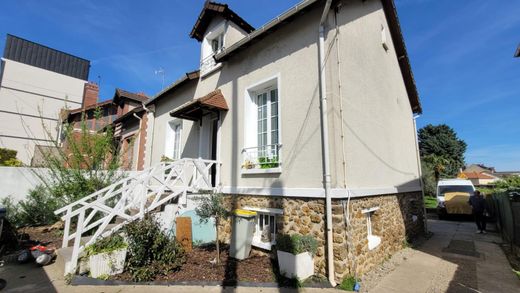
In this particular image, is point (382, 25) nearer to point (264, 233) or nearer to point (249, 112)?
point (249, 112)

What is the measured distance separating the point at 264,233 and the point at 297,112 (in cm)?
307

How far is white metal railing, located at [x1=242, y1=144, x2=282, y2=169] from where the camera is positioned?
628cm

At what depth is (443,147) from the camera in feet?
120

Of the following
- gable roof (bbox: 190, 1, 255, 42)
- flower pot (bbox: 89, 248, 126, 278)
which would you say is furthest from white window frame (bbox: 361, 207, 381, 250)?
gable roof (bbox: 190, 1, 255, 42)

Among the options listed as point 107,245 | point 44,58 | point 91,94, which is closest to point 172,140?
point 107,245

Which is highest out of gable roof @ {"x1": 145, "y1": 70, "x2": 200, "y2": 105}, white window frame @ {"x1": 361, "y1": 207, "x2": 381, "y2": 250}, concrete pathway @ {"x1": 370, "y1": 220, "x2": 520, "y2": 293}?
gable roof @ {"x1": 145, "y1": 70, "x2": 200, "y2": 105}

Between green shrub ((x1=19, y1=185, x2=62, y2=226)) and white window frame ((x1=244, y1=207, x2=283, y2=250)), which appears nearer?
white window frame ((x1=244, y1=207, x2=283, y2=250))

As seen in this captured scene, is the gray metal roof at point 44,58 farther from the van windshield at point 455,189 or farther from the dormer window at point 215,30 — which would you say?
the van windshield at point 455,189

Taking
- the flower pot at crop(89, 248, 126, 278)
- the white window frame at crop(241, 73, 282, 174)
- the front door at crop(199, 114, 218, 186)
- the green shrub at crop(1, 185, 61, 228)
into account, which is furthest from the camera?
the green shrub at crop(1, 185, 61, 228)

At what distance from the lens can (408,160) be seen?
9617mm

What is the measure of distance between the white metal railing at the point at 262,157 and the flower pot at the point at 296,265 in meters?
2.05

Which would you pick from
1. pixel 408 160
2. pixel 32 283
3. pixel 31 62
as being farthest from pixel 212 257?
pixel 31 62

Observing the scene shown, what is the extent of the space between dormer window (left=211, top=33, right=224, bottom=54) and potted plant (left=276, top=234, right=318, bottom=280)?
281 inches

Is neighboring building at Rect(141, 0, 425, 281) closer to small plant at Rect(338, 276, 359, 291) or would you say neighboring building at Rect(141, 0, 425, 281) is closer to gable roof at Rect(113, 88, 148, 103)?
small plant at Rect(338, 276, 359, 291)
